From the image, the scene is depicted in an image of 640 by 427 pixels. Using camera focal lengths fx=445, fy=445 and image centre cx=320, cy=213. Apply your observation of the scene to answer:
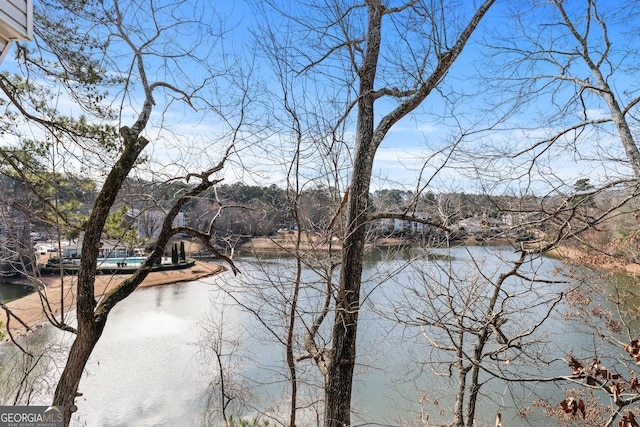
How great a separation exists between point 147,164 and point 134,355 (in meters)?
6.51

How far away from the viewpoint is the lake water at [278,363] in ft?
15.0

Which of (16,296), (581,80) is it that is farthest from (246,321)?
(16,296)

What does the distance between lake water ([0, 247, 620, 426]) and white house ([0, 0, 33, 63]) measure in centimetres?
244

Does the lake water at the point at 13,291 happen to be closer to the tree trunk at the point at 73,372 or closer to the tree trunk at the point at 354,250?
the tree trunk at the point at 73,372

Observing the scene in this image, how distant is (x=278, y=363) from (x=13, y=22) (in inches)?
279

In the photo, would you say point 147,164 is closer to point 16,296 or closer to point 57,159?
point 57,159

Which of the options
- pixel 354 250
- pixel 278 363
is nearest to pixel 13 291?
pixel 278 363

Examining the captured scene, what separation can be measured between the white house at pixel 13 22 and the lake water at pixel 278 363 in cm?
244

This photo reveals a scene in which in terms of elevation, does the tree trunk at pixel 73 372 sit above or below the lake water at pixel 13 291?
above

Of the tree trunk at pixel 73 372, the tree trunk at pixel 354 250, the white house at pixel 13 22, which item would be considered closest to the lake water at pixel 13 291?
the tree trunk at pixel 73 372

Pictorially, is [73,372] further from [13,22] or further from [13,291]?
[13,291]

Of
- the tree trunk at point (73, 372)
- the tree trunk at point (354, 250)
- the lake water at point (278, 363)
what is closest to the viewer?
the tree trunk at point (354, 250)

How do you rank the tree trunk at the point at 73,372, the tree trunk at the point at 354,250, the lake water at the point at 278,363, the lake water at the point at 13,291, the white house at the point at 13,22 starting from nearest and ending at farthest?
the white house at the point at 13,22
the tree trunk at the point at 354,250
the tree trunk at the point at 73,372
the lake water at the point at 278,363
the lake water at the point at 13,291

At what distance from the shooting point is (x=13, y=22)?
2.12m
